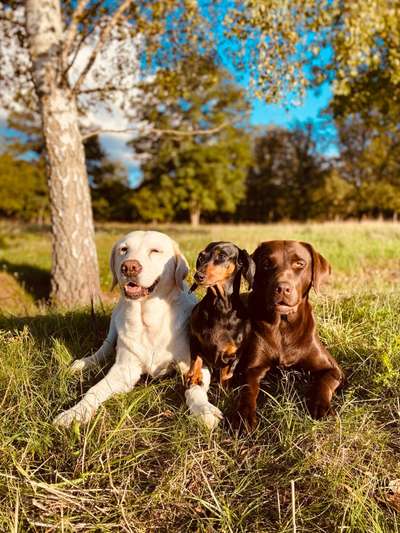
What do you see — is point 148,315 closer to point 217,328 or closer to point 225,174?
point 217,328

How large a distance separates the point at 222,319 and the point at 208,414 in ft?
2.07

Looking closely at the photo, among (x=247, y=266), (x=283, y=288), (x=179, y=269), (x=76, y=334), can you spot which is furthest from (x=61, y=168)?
(x=283, y=288)

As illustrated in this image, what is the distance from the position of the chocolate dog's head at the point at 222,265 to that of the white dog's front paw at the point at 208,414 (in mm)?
711

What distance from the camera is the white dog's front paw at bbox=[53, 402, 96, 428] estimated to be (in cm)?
243

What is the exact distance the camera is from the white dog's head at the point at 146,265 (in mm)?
2801

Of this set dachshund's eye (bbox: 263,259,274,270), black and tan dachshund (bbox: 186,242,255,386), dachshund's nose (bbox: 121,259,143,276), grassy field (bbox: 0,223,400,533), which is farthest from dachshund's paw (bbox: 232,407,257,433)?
dachshund's nose (bbox: 121,259,143,276)

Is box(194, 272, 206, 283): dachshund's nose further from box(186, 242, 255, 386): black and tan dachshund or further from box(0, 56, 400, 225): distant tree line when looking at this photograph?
box(0, 56, 400, 225): distant tree line

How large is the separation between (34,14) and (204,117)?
31.3m

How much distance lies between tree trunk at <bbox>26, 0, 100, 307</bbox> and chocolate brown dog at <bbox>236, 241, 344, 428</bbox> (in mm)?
4211

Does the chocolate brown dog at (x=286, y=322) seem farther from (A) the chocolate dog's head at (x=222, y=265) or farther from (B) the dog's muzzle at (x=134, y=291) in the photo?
(B) the dog's muzzle at (x=134, y=291)

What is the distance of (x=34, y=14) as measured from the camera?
21.0ft

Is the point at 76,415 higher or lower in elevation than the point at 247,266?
lower

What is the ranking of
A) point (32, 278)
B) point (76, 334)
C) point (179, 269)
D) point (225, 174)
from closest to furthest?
point (179, 269)
point (76, 334)
point (32, 278)
point (225, 174)

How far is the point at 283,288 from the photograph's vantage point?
2611 millimetres
